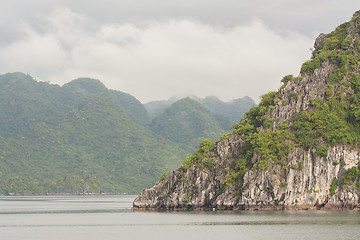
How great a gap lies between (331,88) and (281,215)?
33.7 meters

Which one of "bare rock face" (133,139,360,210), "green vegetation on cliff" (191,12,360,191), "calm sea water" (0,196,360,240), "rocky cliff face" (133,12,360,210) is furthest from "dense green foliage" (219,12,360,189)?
"calm sea water" (0,196,360,240)

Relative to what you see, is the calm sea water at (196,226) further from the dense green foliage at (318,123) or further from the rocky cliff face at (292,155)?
the dense green foliage at (318,123)

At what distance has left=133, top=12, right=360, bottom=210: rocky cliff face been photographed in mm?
107875

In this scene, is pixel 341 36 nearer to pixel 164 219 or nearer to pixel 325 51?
pixel 325 51

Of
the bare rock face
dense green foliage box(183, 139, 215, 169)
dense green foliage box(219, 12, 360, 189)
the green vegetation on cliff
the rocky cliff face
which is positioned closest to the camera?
the bare rock face

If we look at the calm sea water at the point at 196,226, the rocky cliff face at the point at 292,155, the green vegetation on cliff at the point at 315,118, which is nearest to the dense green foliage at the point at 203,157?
the rocky cliff face at the point at 292,155

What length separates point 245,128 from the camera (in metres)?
121

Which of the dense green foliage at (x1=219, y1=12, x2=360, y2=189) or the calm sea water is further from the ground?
the dense green foliage at (x1=219, y1=12, x2=360, y2=189)

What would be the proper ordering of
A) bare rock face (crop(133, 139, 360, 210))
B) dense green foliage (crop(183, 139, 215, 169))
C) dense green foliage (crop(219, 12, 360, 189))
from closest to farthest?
bare rock face (crop(133, 139, 360, 210)) < dense green foliage (crop(219, 12, 360, 189)) < dense green foliage (crop(183, 139, 215, 169))

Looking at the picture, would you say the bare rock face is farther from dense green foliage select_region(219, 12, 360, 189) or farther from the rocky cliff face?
dense green foliage select_region(219, 12, 360, 189)

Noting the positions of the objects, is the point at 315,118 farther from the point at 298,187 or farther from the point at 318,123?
the point at 298,187

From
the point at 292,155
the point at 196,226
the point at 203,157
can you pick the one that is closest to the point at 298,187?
the point at 292,155

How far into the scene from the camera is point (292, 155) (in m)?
110

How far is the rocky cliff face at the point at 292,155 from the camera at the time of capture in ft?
354
